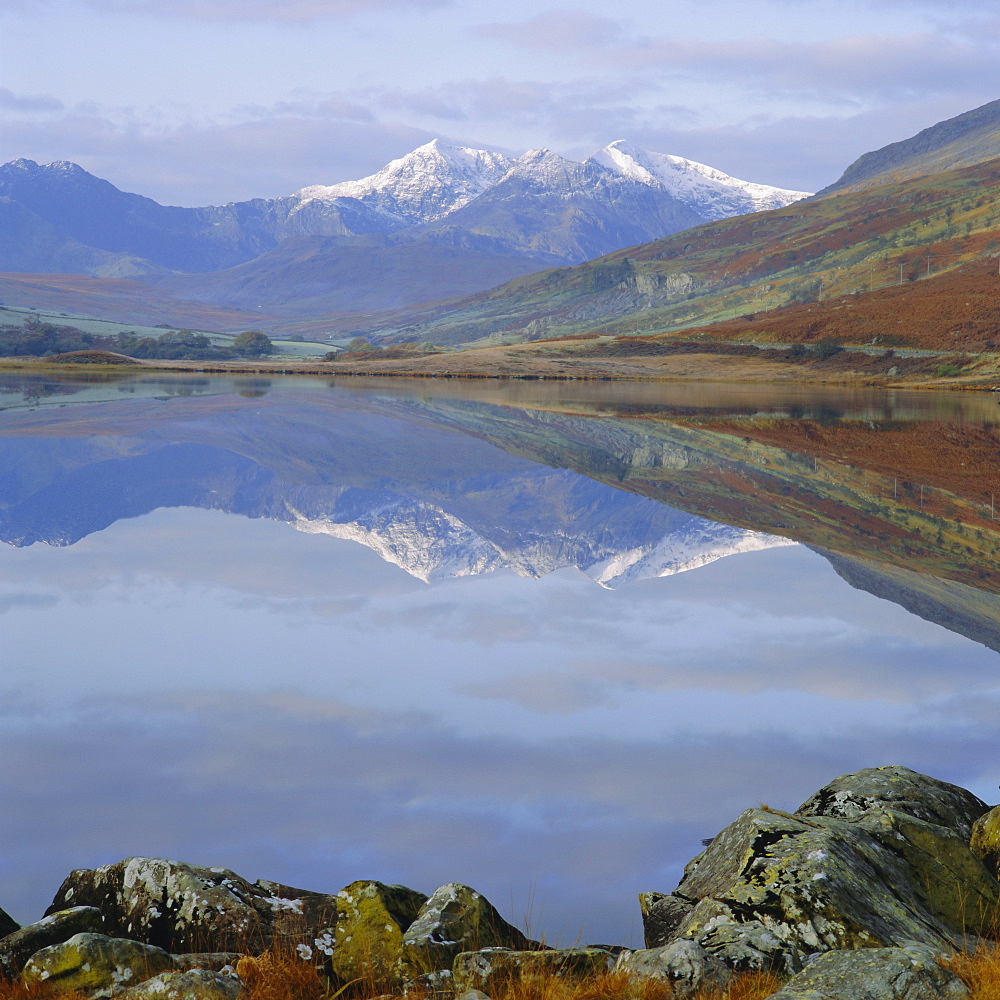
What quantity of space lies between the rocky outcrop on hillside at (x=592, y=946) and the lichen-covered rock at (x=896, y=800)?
351mm

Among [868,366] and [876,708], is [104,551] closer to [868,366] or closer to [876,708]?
[876,708]

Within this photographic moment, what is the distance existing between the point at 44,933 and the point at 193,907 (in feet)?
2.46

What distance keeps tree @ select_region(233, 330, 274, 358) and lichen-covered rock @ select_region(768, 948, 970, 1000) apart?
165980 mm

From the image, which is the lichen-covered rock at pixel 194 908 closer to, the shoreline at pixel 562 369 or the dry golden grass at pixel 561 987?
the dry golden grass at pixel 561 987

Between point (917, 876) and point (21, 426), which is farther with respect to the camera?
point (21, 426)

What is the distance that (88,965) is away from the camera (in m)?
4.85

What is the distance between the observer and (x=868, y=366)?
107250mm

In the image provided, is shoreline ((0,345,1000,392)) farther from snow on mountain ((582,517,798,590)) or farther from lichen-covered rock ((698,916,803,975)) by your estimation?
lichen-covered rock ((698,916,803,975))

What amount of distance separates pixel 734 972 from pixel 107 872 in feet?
11.6

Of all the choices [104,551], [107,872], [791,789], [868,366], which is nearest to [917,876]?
[791,789]

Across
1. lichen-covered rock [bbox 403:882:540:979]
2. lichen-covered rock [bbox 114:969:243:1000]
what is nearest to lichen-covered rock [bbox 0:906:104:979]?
lichen-covered rock [bbox 114:969:243:1000]

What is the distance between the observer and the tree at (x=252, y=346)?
543 ft

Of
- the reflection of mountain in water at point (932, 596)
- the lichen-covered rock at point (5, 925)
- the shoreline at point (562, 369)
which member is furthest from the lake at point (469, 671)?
the shoreline at point (562, 369)

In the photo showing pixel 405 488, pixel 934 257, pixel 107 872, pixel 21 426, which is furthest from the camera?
Result: pixel 934 257
